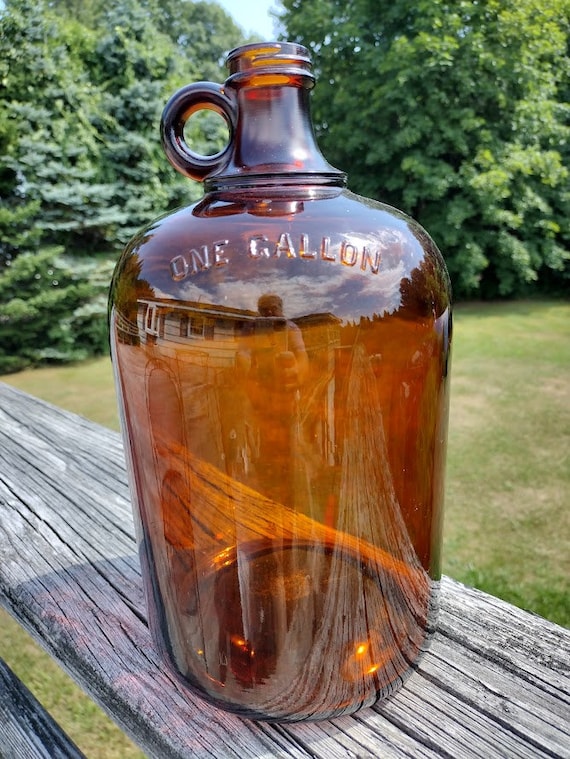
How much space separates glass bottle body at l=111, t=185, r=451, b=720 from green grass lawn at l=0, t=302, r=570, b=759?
133 centimetres

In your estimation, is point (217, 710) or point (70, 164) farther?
point (70, 164)

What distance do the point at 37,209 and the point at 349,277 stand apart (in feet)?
19.0

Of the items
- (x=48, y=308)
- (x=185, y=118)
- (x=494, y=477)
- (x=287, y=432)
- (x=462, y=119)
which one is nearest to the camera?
(x=287, y=432)

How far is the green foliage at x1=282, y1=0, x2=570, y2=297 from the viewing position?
25.0 feet

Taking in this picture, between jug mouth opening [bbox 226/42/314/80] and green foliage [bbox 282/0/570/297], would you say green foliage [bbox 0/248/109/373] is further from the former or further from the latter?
jug mouth opening [bbox 226/42/314/80]

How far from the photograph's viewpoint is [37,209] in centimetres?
571


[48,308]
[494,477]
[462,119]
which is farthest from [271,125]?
[462,119]

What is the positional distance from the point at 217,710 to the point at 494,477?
3038mm

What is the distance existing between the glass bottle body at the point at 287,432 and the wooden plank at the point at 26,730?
1.15ft

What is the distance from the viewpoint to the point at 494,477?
3.46 m

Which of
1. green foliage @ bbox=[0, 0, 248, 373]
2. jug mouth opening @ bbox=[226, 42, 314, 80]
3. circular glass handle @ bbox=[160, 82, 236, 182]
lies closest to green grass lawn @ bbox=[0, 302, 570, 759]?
green foliage @ bbox=[0, 0, 248, 373]

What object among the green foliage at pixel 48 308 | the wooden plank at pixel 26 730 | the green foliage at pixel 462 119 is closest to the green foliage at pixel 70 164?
the green foliage at pixel 48 308

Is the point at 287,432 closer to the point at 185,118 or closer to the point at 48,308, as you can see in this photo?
the point at 185,118

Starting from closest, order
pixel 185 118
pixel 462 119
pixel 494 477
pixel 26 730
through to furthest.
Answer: pixel 185 118, pixel 26 730, pixel 494 477, pixel 462 119
